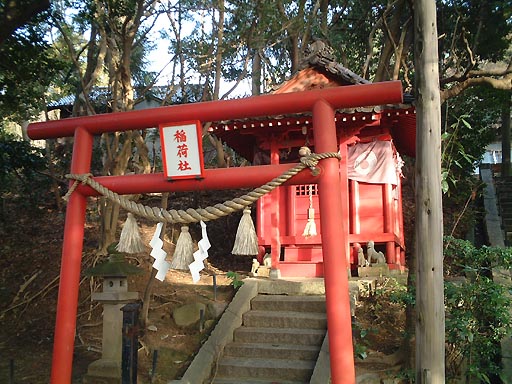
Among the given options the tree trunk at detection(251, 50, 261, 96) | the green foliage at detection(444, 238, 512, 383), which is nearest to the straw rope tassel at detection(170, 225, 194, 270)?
the green foliage at detection(444, 238, 512, 383)

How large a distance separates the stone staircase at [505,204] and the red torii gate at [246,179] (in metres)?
10.2

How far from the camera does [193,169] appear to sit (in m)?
4.33

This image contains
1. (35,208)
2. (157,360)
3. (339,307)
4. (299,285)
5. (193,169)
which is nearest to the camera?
(339,307)

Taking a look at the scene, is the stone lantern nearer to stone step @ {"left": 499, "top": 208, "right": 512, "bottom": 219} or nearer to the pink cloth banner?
the pink cloth banner

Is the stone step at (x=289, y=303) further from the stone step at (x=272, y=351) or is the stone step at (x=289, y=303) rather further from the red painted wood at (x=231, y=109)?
the red painted wood at (x=231, y=109)

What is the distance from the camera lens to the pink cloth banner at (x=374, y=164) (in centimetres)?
989

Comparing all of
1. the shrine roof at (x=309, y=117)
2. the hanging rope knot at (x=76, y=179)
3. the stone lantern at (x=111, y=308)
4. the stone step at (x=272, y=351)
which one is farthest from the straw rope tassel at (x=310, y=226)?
the hanging rope knot at (x=76, y=179)

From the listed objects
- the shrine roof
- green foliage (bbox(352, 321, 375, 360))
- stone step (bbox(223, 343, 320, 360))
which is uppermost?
the shrine roof

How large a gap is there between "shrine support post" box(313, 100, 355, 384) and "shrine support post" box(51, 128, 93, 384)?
2.36 m

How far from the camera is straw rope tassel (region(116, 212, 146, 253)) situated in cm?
470

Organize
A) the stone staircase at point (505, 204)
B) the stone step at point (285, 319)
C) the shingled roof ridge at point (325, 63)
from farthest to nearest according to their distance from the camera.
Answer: the stone staircase at point (505, 204), the shingled roof ridge at point (325, 63), the stone step at point (285, 319)

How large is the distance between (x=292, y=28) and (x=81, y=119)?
8.99 metres

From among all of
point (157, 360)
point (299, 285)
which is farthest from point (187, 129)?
point (299, 285)

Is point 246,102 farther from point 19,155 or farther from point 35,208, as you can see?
point 35,208
